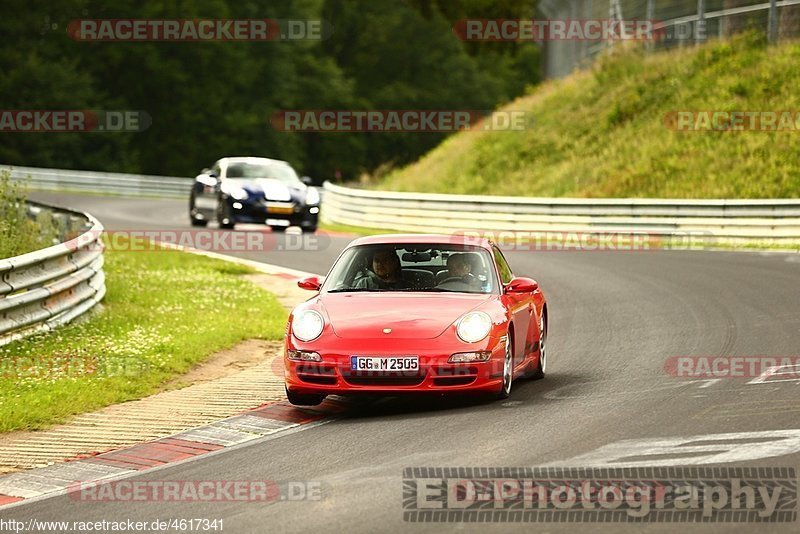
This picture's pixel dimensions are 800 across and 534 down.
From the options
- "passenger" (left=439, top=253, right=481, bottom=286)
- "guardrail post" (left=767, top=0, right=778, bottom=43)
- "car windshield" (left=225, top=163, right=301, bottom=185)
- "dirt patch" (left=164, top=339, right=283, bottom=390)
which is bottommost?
"dirt patch" (left=164, top=339, right=283, bottom=390)

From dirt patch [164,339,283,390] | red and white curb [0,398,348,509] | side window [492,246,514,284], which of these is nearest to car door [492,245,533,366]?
side window [492,246,514,284]

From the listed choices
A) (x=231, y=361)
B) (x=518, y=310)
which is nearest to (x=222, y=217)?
(x=231, y=361)

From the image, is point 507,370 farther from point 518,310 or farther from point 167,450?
point 167,450

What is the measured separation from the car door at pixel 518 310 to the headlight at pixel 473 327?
0.58 metres

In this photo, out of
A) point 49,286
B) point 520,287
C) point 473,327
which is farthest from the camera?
point 49,286

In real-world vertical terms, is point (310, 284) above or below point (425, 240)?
below

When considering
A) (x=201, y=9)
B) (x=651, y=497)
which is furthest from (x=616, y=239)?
(x=201, y=9)

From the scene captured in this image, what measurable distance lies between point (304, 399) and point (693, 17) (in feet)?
93.1

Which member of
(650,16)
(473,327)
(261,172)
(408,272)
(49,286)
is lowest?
(49,286)

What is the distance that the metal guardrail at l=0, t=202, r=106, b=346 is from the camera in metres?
12.2

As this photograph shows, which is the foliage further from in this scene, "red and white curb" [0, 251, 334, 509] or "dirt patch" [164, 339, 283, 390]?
"red and white curb" [0, 251, 334, 509]

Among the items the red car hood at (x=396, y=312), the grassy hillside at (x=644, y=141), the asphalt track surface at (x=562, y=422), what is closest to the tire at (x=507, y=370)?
the asphalt track surface at (x=562, y=422)

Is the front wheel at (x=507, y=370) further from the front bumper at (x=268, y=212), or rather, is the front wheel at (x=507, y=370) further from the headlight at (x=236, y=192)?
the headlight at (x=236, y=192)

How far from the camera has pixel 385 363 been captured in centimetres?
971
